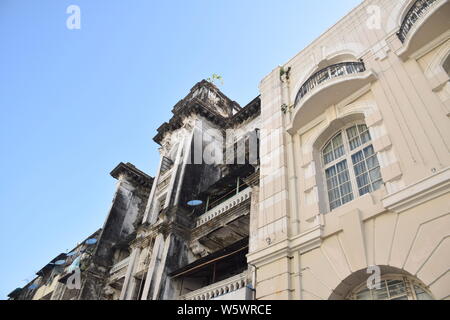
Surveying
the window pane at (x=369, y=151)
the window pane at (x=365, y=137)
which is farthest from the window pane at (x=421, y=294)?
the window pane at (x=365, y=137)

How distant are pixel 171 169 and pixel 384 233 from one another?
17508mm

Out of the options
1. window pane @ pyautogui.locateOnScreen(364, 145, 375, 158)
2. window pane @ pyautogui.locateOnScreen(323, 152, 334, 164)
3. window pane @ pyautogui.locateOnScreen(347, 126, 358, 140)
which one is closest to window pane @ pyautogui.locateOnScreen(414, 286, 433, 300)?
window pane @ pyautogui.locateOnScreen(364, 145, 375, 158)

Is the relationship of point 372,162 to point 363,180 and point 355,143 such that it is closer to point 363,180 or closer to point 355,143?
point 363,180

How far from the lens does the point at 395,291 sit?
748cm

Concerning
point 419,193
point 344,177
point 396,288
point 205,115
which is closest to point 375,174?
point 344,177

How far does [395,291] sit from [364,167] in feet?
11.8

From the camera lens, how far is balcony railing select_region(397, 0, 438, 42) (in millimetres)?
10555

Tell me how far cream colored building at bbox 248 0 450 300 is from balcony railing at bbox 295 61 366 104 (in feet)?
0.15

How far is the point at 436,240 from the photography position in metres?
6.89

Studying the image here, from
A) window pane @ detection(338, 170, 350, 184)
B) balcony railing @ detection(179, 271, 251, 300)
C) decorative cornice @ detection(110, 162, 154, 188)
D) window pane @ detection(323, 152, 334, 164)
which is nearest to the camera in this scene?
window pane @ detection(338, 170, 350, 184)

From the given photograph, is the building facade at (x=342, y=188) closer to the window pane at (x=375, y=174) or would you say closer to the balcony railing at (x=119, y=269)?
the window pane at (x=375, y=174)

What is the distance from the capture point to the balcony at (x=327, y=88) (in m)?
11.2

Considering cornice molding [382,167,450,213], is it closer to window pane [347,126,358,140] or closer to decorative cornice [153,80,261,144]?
window pane [347,126,358,140]
